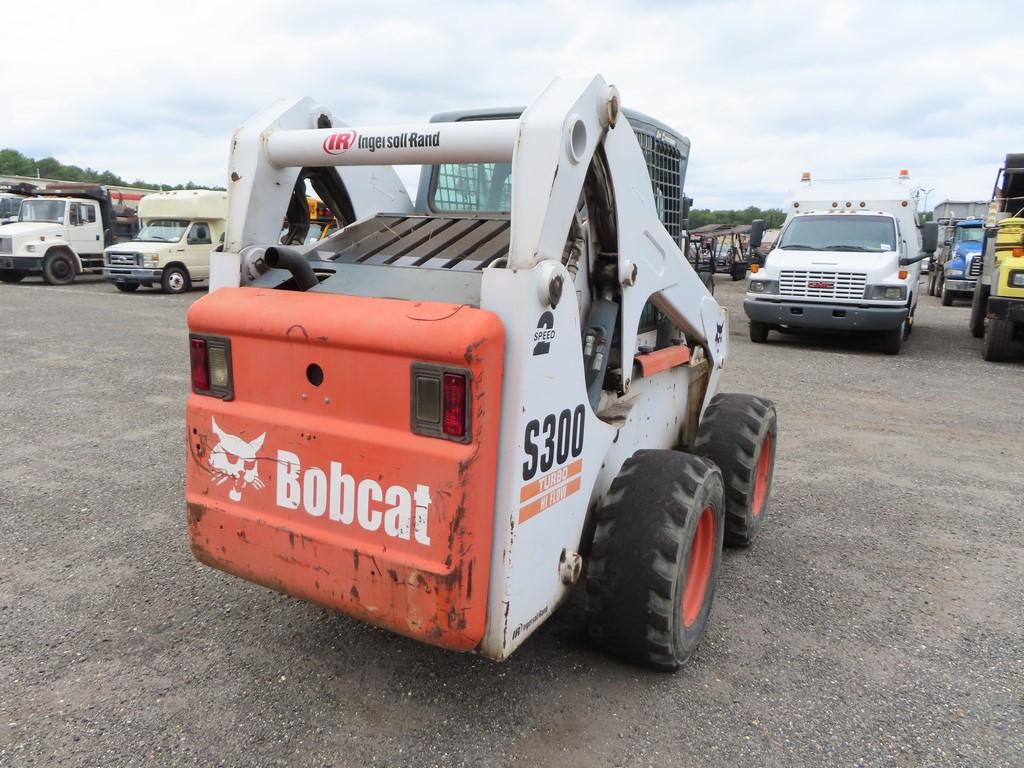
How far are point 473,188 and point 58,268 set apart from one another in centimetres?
2093

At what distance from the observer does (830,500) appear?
516cm

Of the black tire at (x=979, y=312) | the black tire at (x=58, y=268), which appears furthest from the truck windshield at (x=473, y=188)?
the black tire at (x=58, y=268)

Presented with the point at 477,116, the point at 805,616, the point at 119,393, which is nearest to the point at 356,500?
the point at 477,116

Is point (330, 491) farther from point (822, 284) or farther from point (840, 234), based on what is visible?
point (840, 234)

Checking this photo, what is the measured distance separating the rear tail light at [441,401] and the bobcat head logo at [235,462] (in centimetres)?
68

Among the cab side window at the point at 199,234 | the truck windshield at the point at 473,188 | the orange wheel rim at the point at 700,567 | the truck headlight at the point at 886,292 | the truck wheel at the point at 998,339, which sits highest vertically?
the truck windshield at the point at 473,188

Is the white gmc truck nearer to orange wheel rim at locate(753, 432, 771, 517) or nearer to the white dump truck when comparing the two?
orange wheel rim at locate(753, 432, 771, 517)

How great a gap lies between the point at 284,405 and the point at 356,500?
43cm

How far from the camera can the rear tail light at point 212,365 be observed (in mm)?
2717

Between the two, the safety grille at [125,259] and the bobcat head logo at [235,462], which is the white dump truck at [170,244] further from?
the bobcat head logo at [235,462]

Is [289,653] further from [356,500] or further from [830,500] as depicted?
[830,500]

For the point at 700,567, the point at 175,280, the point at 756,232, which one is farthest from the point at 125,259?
the point at 700,567

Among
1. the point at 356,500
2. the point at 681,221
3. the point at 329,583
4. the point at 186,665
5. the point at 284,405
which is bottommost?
the point at 186,665

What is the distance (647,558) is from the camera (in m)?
2.77
